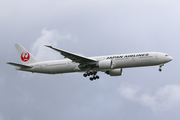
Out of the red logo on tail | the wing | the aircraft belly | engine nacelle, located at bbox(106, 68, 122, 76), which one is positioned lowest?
engine nacelle, located at bbox(106, 68, 122, 76)

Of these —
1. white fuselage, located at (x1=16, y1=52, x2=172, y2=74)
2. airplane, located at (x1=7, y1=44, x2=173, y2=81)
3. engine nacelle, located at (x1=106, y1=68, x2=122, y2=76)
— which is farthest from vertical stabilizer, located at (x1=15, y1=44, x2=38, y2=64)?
engine nacelle, located at (x1=106, y1=68, x2=122, y2=76)

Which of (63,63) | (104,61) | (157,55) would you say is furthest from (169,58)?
(63,63)

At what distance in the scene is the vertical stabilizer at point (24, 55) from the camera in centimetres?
4797

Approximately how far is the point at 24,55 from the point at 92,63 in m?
13.3

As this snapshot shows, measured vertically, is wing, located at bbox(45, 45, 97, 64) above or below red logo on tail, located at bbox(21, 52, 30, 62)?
below

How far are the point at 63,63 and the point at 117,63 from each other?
28.8ft

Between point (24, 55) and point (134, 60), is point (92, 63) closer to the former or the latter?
point (134, 60)

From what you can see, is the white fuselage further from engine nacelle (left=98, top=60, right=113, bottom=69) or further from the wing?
the wing

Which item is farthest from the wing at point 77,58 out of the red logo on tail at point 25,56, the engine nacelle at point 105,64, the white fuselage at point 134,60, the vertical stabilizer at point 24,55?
the red logo on tail at point 25,56

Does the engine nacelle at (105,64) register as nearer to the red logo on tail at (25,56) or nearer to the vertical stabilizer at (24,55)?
the vertical stabilizer at (24,55)

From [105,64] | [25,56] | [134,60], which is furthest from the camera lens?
[25,56]

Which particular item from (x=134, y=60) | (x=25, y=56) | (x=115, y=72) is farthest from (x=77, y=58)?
(x=25, y=56)

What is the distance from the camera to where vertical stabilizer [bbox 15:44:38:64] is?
157 ft

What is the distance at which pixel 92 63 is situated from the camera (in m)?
42.7
